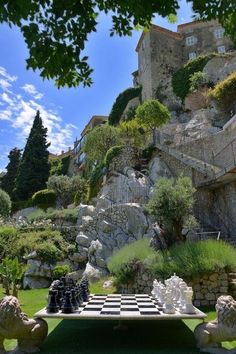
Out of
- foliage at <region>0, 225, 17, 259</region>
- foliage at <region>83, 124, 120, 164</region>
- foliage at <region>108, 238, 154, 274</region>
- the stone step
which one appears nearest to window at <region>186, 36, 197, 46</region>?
foliage at <region>83, 124, 120, 164</region>

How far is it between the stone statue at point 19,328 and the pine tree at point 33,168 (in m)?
36.0

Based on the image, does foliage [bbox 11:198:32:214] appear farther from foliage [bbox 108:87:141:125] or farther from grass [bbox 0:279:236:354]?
grass [bbox 0:279:236:354]

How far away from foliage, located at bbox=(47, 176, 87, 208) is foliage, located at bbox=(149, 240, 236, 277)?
23956mm

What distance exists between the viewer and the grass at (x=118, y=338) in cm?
504

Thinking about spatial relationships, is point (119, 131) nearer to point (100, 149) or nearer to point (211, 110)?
point (100, 149)

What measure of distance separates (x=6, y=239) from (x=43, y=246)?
3.86 metres

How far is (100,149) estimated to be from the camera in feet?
97.0

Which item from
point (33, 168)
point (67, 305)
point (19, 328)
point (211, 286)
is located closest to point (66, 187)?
point (33, 168)

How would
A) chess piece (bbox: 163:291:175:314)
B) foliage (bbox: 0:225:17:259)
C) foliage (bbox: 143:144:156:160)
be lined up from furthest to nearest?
foliage (bbox: 143:144:156:160)
foliage (bbox: 0:225:17:259)
chess piece (bbox: 163:291:175:314)

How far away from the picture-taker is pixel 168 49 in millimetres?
41688

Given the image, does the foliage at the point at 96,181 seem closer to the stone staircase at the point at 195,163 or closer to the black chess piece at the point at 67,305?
the stone staircase at the point at 195,163

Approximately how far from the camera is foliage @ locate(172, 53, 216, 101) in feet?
120

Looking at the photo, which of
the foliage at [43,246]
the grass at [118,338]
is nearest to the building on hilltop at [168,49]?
the foliage at [43,246]

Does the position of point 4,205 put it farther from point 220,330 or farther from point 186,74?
point 220,330
